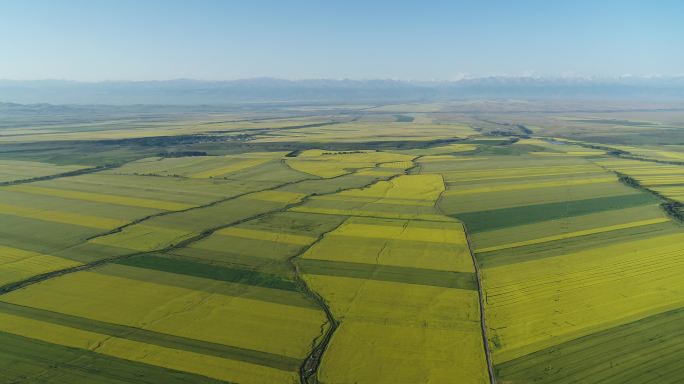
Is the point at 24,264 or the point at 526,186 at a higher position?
the point at 526,186

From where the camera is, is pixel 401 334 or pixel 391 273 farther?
pixel 391 273

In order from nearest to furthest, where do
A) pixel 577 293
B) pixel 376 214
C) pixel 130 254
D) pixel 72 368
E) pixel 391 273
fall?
pixel 72 368, pixel 577 293, pixel 391 273, pixel 130 254, pixel 376 214

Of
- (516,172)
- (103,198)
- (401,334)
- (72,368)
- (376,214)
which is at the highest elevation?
(516,172)

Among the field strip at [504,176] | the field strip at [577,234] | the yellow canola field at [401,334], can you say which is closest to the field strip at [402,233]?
the field strip at [577,234]

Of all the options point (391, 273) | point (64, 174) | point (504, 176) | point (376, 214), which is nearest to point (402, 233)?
point (376, 214)

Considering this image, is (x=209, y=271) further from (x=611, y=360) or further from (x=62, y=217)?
(x=611, y=360)

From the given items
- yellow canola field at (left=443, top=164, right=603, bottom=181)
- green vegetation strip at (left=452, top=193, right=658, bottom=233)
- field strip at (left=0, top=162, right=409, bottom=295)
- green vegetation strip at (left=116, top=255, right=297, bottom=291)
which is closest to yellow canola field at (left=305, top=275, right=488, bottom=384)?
green vegetation strip at (left=116, top=255, right=297, bottom=291)

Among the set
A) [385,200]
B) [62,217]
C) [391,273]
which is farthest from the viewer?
[385,200]
